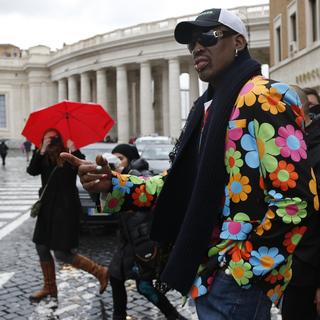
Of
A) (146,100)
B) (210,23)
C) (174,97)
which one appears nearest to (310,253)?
(210,23)

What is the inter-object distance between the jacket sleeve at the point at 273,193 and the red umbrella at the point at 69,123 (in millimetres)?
3821

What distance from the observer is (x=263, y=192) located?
199 centimetres

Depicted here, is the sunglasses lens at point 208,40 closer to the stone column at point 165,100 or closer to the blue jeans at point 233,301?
the blue jeans at point 233,301

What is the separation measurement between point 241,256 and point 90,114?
4.12 meters

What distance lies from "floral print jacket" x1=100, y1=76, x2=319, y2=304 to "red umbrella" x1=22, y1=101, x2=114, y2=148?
12.4 feet

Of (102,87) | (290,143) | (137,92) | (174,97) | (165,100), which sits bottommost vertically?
(290,143)

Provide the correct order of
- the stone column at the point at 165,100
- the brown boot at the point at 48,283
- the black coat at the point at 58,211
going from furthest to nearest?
the stone column at the point at 165,100
the brown boot at the point at 48,283
the black coat at the point at 58,211

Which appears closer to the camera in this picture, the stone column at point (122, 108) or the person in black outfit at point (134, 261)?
the person in black outfit at point (134, 261)

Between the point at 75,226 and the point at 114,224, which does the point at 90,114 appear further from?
the point at 114,224

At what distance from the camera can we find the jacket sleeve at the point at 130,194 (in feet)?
→ 8.01

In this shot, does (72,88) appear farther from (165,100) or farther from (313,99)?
(313,99)

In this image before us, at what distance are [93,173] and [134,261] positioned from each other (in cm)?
208

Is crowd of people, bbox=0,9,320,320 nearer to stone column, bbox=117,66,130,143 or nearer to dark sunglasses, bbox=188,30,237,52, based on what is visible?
dark sunglasses, bbox=188,30,237,52

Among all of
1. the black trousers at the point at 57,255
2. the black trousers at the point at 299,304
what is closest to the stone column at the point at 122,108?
the black trousers at the point at 57,255
